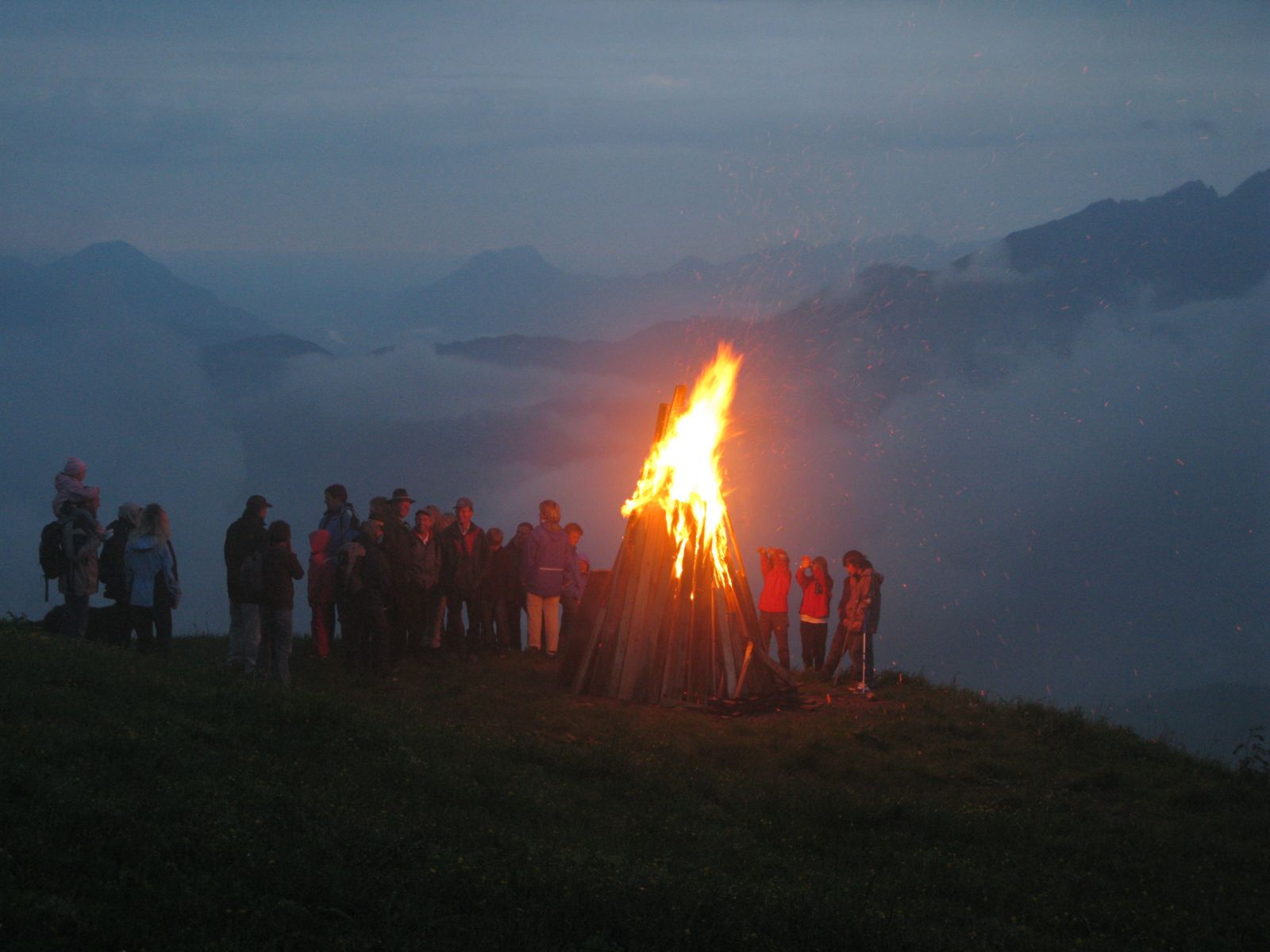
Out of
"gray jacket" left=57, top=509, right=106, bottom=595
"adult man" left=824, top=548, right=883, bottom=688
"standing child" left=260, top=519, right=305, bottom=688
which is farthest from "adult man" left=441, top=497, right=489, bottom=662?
"adult man" left=824, top=548, right=883, bottom=688

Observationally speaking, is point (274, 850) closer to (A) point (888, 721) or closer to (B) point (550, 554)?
(A) point (888, 721)

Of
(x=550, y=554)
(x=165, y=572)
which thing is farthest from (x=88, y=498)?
(x=550, y=554)

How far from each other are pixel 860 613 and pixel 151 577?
8.85 meters

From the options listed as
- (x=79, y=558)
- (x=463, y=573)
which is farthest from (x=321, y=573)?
(x=79, y=558)

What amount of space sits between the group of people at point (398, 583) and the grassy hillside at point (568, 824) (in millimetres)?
805

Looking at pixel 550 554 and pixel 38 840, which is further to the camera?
pixel 550 554

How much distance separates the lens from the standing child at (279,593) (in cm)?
1278

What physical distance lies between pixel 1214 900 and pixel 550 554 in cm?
1002

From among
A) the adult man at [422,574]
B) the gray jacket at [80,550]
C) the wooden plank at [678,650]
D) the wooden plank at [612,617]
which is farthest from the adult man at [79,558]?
the wooden plank at [678,650]

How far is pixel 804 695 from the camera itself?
15.0 m

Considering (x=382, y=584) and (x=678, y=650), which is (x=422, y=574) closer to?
(x=382, y=584)

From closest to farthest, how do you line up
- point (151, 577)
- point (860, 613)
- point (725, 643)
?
point (151, 577) < point (725, 643) < point (860, 613)

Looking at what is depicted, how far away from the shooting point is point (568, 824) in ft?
28.8

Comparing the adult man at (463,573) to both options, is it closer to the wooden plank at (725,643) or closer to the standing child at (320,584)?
the standing child at (320,584)
